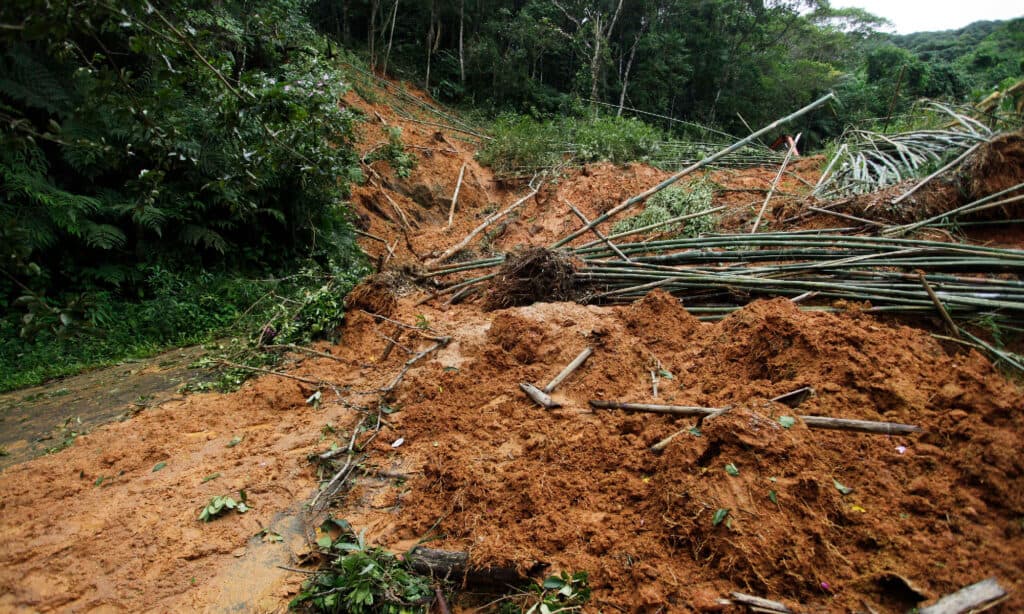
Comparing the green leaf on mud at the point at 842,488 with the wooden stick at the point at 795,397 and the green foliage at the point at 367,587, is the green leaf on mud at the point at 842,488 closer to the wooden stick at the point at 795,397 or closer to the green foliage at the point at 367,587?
the wooden stick at the point at 795,397

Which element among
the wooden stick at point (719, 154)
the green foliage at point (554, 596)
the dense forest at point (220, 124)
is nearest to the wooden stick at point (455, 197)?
the dense forest at point (220, 124)

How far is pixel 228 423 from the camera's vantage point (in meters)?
3.32

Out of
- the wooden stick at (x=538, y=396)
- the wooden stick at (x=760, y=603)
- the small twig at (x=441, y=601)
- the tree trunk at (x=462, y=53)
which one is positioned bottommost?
the small twig at (x=441, y=601)

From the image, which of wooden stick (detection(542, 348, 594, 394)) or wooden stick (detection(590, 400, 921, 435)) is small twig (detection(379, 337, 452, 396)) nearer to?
wooden stick (detection(542, 348, 594, 394))

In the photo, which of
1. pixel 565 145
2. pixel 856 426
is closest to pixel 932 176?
pixel 856 426

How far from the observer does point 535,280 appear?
4113 mm

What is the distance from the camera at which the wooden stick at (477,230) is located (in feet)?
20.9

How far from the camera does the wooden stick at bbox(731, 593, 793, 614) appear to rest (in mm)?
1498

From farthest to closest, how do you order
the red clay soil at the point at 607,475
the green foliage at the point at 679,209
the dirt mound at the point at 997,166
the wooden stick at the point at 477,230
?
the wooden stick at the point at 477,230 → the green foliage at the point at 679,209 → the dirt mound at the point at 997,166 → the red clay soil at the point at 607,475

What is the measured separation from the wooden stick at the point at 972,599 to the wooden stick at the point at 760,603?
1.13ft

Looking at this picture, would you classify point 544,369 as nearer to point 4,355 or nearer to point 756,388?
point 756,388

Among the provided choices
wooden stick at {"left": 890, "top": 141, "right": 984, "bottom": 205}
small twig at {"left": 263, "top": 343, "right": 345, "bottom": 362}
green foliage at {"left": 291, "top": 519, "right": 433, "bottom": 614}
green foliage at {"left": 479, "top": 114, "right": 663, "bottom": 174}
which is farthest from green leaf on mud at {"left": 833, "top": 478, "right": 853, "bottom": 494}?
green foliage at {"left": 479, "top": 114, "right": 663, "bottom": 174}

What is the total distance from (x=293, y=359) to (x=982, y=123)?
7.34 metres

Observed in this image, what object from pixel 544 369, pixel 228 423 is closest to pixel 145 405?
pixel 228 423
